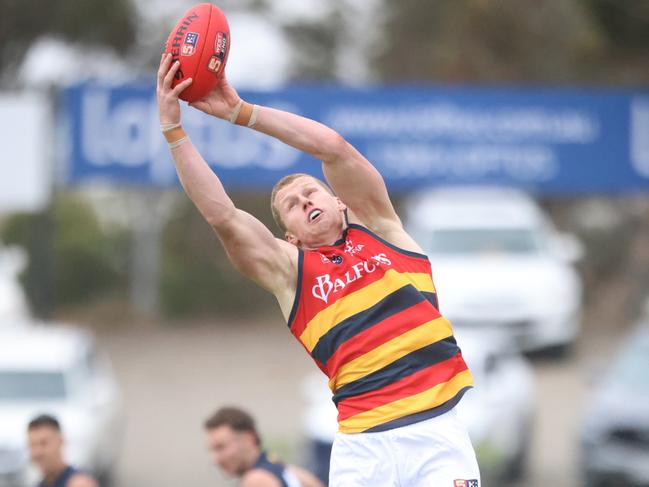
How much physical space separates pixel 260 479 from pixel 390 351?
5.71 ft

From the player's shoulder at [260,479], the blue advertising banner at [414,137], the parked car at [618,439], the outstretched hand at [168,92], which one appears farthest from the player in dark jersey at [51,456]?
the blue advertising banner at [414,137]

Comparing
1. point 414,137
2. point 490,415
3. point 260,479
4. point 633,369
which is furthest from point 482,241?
point 260,479

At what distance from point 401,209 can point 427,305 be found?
81.2 ft

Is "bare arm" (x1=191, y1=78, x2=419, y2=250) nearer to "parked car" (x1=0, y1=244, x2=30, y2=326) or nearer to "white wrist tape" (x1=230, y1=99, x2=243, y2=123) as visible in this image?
"white wrist tape" (x1=230, y1=99, x2=243, y2=123)

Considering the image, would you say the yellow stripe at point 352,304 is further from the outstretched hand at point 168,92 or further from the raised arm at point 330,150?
the outstretched hand at point 168,92

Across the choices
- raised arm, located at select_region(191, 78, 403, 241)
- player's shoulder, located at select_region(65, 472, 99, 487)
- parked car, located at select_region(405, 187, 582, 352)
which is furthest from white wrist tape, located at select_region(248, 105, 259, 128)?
parked car, located at select_region(405, 187, 582, 352)

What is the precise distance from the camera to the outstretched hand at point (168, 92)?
4848mm

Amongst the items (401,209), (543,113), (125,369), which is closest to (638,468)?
(543,113)

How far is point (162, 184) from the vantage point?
1864 cm

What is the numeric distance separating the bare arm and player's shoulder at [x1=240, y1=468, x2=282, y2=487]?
1.65m

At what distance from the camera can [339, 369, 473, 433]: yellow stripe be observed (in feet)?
16.2

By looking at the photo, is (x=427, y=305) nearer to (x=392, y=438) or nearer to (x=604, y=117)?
(x=392, y=438)

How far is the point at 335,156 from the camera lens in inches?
204

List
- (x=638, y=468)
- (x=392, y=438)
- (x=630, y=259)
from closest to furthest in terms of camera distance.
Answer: (x=392, y=438)
(x=638, y=468)
(x=630, y=259)
